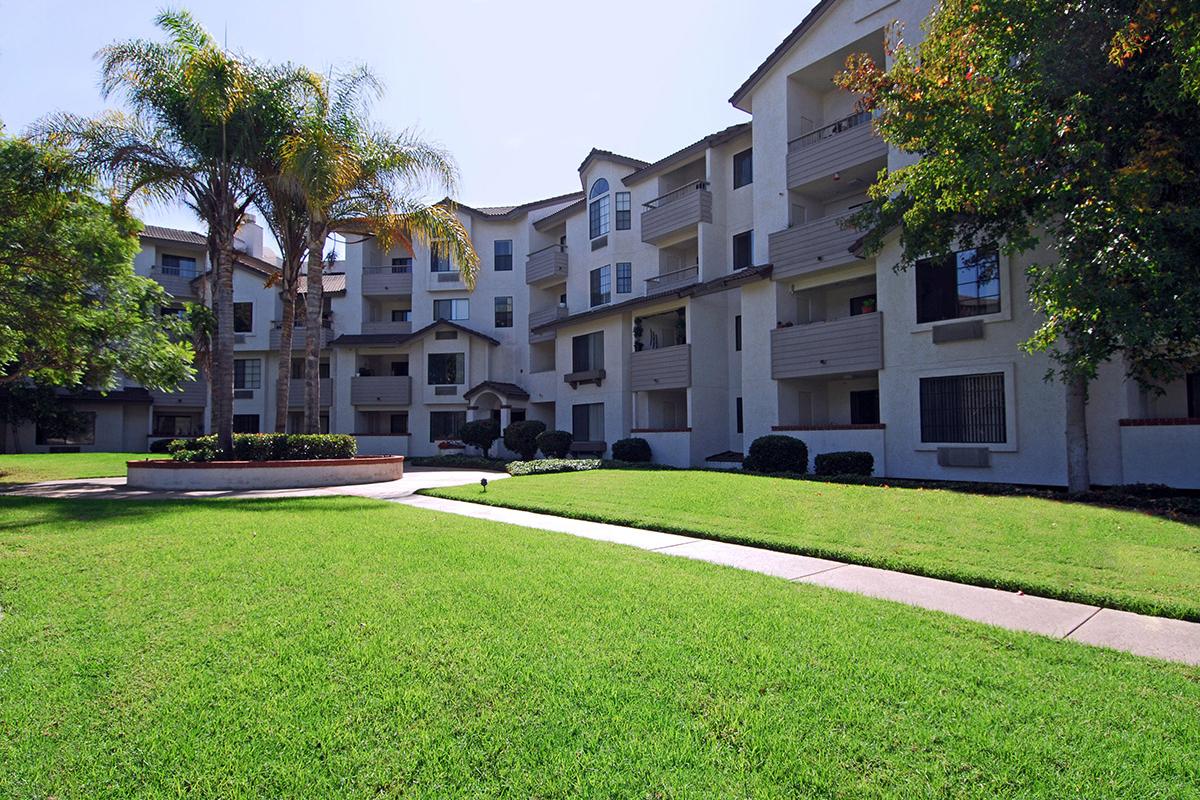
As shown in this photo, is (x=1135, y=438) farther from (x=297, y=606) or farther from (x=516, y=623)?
(x=297, y=606)

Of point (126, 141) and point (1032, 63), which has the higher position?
point (126, 141)

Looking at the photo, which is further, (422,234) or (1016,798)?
(422,234)

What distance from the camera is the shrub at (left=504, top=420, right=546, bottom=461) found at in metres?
31.2

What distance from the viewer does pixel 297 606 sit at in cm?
573

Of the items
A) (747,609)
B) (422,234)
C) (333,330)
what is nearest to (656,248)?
(422,234)

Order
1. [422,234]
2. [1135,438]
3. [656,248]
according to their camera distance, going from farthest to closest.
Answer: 1. [656,248]
2. [422,234]
3. [1135,438]

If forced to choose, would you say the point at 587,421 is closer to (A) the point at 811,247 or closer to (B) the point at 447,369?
(B) the point at 447,369

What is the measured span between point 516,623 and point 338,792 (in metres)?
2.30

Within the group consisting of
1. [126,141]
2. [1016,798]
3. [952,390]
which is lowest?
[1016,798]

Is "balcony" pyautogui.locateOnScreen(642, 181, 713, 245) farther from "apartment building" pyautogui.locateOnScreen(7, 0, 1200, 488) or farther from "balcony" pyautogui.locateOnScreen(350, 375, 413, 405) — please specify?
"balcony" pyautogui.locateOnScreen(350, 375, 413, 405)

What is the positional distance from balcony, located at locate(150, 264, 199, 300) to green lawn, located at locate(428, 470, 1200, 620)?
111ft

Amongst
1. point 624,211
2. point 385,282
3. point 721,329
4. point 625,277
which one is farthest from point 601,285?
point 385,282

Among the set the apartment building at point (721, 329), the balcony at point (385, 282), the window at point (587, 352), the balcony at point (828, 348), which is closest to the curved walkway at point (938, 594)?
the apartment building at point (721, 329)

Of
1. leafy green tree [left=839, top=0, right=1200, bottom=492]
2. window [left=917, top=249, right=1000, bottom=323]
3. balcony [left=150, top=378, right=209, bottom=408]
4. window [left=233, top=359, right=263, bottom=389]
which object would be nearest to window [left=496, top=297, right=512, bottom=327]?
window [left=233, top=359, right=263, bottom=389]
